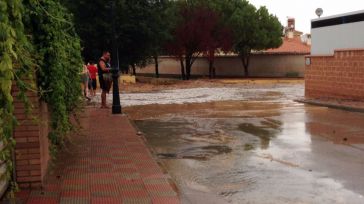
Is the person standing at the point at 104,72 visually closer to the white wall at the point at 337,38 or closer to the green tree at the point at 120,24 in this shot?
the white wall at the point at 337,38

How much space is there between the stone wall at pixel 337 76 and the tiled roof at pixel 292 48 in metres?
26.7

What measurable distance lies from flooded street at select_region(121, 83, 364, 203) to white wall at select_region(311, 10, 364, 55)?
12.9 feet

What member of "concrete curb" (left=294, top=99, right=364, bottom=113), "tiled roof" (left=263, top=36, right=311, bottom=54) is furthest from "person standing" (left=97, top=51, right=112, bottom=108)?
"tiled roof" (left=263, top=36, right=311, bottom=54)

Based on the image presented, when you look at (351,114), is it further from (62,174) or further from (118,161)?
(62,174)

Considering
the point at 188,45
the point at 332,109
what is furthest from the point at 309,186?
the point at 188,45

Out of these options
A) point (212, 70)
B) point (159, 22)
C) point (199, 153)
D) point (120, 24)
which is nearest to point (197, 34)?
point (212, 70)

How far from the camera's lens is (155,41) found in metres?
32.2

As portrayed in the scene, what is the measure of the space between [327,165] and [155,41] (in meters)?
24.7

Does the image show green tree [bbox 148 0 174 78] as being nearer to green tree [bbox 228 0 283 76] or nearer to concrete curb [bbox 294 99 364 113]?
concrete curb [bbox 294 99 364 113]

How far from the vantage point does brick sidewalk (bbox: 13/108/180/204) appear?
19.7 feet

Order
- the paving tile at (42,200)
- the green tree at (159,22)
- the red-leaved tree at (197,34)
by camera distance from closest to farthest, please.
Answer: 1. the paving tile at (42,200)
2. the green tree at (159,22)
3. the red-leaved tree at (197,34)

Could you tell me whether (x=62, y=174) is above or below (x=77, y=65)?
below

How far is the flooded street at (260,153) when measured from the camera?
21.8 ft

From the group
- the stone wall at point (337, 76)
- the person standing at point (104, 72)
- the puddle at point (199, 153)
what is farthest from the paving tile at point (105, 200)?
the stone wall at point (337, 76)
